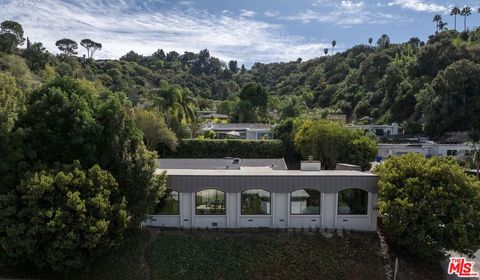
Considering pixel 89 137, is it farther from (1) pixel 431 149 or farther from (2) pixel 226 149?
(1) pixel 431 149

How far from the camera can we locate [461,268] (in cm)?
1516

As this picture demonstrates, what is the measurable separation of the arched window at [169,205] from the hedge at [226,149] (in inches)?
742

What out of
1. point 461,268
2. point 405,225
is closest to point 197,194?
point 405,225

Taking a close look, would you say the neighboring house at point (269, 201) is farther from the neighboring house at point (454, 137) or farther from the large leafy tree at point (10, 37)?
the large leafy tree at point (10, 37)

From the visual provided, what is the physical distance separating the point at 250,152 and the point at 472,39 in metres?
70.6

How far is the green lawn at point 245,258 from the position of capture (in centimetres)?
1505

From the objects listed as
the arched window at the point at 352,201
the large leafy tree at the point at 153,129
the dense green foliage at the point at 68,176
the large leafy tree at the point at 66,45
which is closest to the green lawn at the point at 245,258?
the arched window at the point at 352,201

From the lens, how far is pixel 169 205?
1806 centimetres

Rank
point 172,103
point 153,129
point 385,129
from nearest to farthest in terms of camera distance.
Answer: point 153,129
point 172,103
point 385,129

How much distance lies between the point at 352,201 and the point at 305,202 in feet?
7.93

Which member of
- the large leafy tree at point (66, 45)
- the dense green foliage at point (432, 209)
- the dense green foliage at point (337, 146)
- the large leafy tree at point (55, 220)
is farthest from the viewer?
the large leafy tree at point (66, 45)

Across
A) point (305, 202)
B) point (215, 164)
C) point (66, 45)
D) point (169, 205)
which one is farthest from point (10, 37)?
point (305, 202)

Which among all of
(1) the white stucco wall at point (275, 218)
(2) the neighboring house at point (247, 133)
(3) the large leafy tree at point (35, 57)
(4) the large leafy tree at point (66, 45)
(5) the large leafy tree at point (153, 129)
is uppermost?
(4) the large leafy tree at point (66, 45)

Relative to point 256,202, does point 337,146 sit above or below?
above
